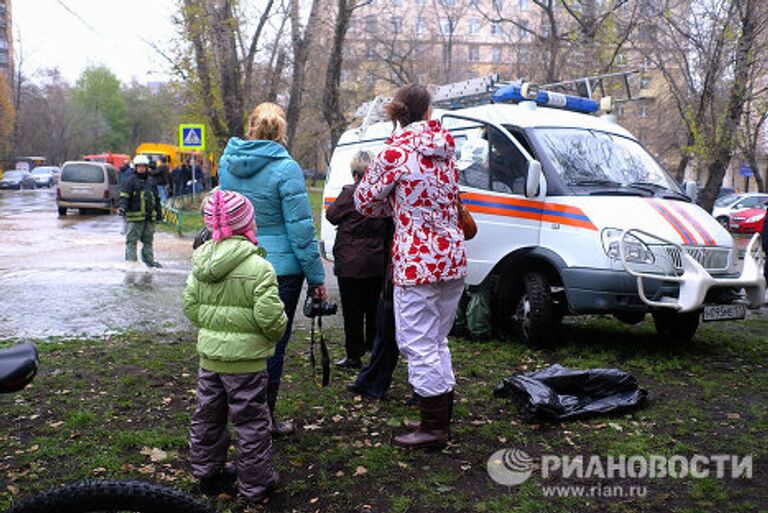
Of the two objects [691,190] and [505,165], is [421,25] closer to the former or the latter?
[691,190]

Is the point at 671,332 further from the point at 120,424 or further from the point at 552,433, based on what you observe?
the point at 120,424

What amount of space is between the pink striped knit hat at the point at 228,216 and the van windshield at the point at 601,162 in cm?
405

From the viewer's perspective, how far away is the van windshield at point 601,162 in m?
7.12

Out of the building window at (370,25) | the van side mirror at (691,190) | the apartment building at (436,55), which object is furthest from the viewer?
the building window at (370,25)

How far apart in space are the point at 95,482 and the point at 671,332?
259 inches

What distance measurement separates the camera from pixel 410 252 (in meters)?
4.33

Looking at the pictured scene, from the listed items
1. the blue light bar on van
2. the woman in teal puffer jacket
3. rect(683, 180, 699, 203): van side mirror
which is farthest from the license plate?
the woman in teal puffer jacket

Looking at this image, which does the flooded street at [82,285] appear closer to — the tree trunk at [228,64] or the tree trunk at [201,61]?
the tree trunk at [228,64]

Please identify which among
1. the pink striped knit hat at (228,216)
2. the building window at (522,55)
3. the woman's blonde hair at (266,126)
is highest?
the building window at (522,55)

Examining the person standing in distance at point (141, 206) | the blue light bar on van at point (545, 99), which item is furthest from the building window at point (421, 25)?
the blue light bar on van at point (545, 99)

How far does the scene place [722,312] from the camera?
667 centimetres

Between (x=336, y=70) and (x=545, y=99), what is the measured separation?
41.8ft

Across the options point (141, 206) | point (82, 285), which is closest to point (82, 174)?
point (141, 206)

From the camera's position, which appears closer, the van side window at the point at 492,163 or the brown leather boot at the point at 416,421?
the brown leather boot at the point at 416,421
